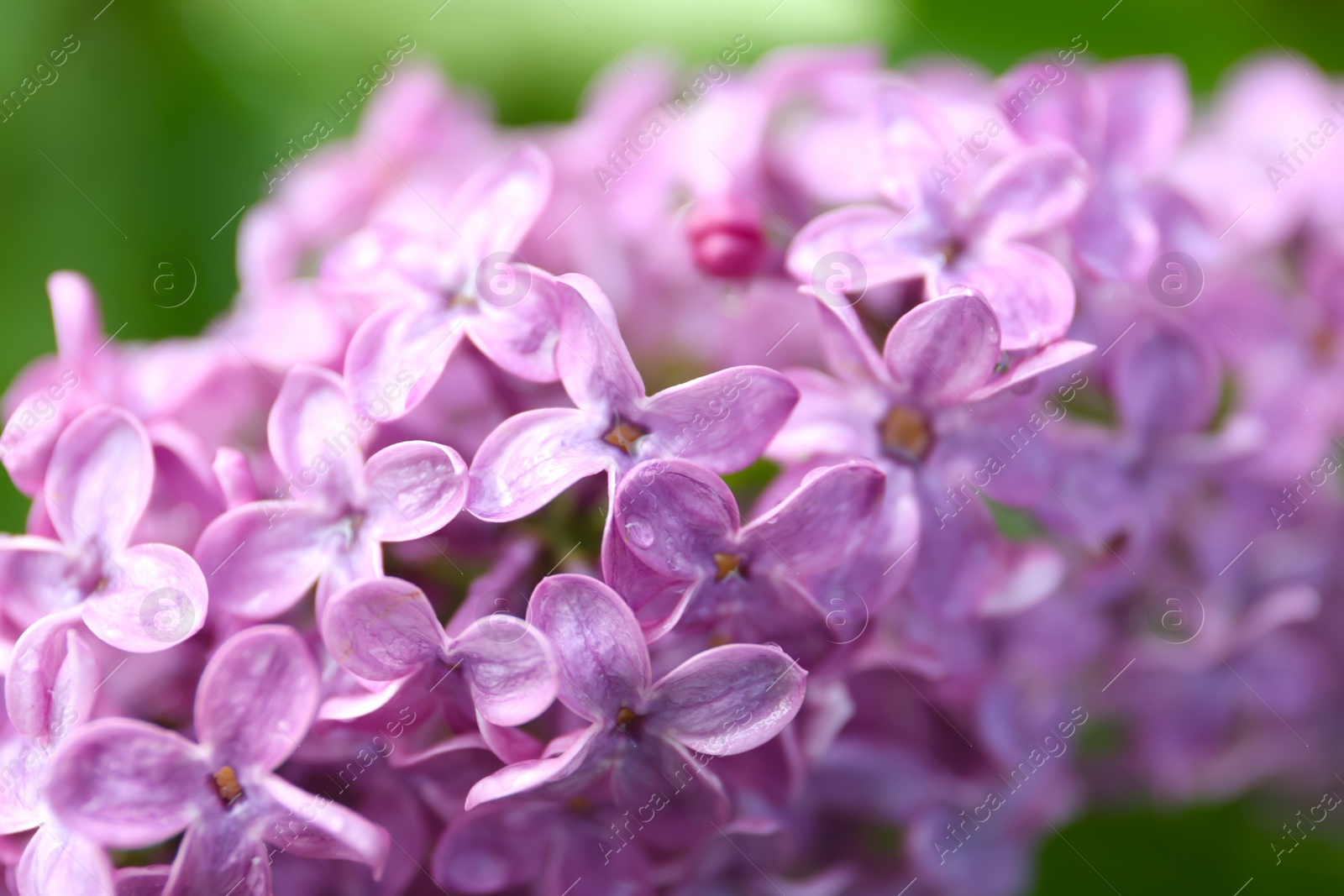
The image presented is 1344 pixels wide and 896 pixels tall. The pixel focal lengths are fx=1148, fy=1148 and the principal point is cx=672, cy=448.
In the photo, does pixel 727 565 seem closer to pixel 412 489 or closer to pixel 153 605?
pixel 412 489

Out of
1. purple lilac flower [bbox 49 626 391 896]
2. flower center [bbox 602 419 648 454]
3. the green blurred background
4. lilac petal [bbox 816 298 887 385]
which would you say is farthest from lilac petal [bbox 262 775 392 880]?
the green blurred background

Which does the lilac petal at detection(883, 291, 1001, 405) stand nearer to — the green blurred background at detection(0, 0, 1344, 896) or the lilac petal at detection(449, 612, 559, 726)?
the lilac petal at detection(449, 612, 559, 726)

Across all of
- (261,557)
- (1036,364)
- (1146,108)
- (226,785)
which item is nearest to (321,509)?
(261,557)

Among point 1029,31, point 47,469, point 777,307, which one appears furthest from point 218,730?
point 1029,31

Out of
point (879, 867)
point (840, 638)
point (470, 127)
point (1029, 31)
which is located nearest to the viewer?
point (840, 638)

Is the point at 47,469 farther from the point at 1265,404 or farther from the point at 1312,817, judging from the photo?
the point at 1312,817

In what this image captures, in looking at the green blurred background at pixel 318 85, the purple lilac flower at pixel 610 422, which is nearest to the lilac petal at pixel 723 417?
the purple lilac flower at pixel 610 422
